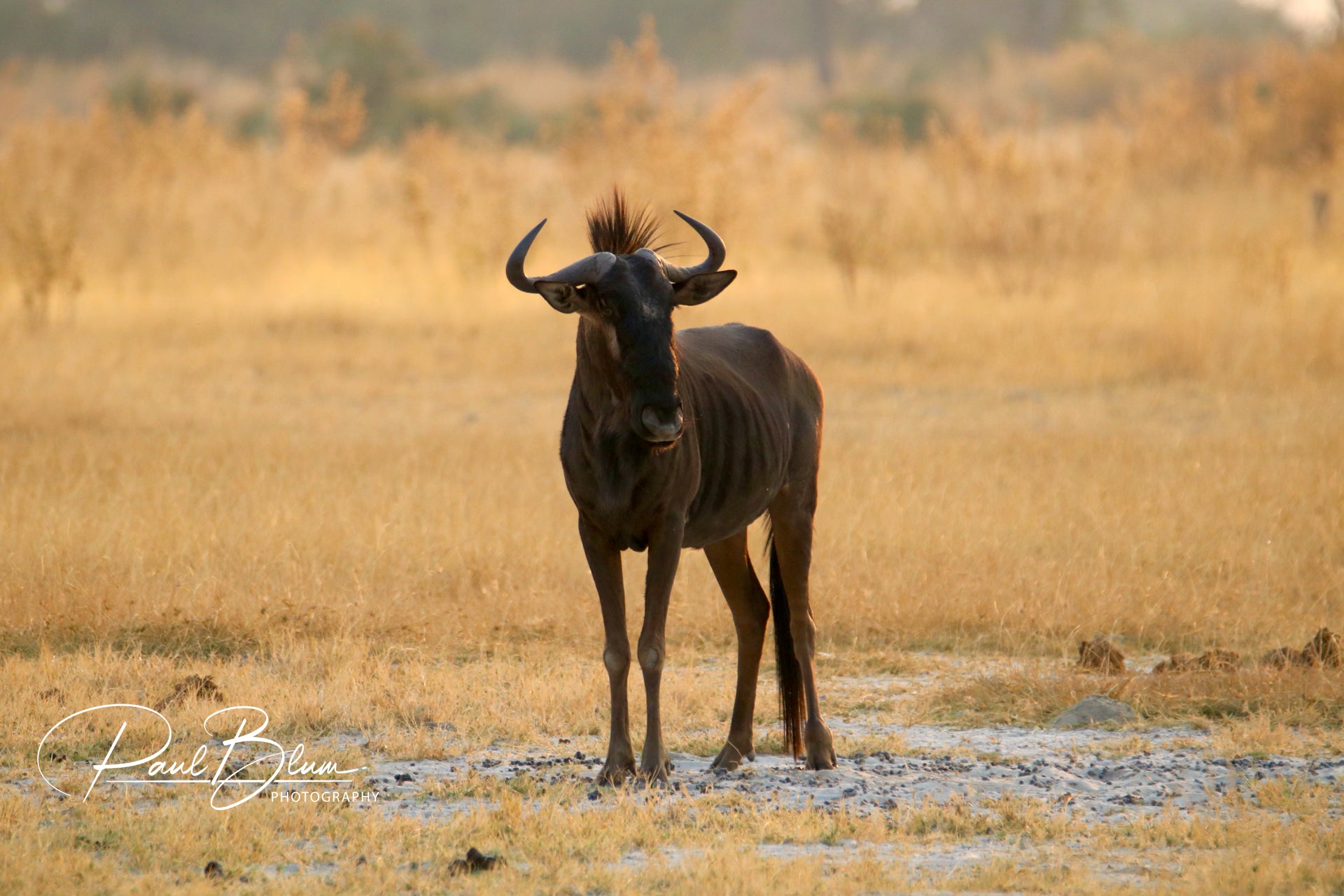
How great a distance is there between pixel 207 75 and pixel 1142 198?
36624 mm

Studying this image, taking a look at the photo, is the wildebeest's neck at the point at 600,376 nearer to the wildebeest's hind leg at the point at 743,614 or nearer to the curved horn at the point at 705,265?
the curved horn at the point at 705,265

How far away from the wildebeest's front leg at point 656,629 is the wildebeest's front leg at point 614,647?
0.22ft

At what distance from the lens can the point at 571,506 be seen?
9.84m

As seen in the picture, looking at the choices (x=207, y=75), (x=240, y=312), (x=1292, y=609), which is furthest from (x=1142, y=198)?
(x=207, y=75)

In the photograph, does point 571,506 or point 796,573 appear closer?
point 796,573

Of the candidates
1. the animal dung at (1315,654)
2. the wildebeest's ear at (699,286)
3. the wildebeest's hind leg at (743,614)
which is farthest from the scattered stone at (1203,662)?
the wildebeest's ear at (699,286)

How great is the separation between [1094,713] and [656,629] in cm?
208

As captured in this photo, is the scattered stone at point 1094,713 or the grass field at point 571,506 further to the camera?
the scattered stone at point 1094,713

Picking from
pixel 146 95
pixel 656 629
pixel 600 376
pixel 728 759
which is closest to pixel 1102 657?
pixel 728 759

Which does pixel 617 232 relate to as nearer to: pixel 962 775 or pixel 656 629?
pixel 656 629

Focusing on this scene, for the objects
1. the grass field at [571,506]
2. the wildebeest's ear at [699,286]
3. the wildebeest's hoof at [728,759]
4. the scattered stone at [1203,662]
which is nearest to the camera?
the grass field at [571,506]

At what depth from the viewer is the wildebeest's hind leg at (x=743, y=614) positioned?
19.1 feet

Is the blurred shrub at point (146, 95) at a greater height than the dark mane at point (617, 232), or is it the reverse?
the blurred shrub at point (146, 95)

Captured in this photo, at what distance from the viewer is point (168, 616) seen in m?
7.31
